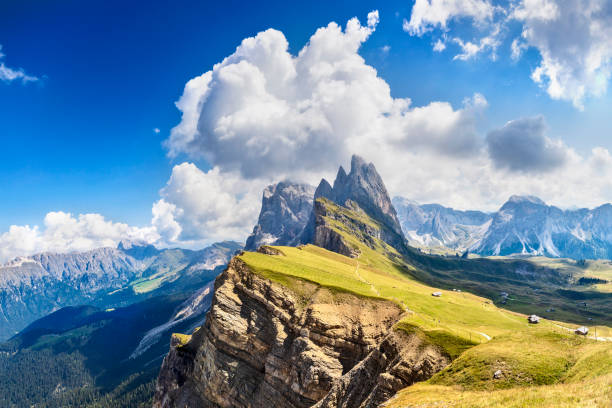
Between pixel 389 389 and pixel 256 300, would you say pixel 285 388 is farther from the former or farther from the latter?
pixel 389 389

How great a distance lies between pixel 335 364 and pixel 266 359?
16356 mm

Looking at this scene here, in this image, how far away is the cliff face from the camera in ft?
165

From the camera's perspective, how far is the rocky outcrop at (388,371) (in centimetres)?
4044

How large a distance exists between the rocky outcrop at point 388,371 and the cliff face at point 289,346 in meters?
0.17

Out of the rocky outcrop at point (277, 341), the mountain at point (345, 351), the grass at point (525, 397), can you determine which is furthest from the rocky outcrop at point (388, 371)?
the grass at point (525, 397)

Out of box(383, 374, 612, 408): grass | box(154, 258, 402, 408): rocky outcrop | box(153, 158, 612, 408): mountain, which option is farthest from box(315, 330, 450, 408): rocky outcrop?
box(383, 374, 612, 408): grass

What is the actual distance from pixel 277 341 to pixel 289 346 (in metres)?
2.89

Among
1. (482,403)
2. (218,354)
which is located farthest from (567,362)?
(218,354)

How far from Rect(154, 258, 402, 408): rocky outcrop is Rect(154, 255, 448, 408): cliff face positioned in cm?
19

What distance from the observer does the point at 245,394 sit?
6806 cm

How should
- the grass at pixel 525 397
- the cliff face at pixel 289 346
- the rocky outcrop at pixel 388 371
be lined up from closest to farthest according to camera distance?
the grass at pixel 525 397, the rocky outcrop at pixel 388 371, the cliff face at pixel 289 346

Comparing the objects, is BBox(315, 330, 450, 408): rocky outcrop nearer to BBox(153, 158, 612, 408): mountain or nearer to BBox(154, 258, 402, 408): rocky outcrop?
BBox(153, 158, 612, 408): mountain

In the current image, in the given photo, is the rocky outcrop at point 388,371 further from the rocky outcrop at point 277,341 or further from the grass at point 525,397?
the grass at point 525,397

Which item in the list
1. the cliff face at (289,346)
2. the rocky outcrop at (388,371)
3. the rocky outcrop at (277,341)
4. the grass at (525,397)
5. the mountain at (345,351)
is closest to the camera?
the grass at (525,397)
